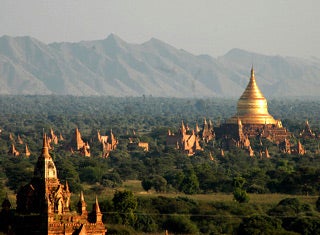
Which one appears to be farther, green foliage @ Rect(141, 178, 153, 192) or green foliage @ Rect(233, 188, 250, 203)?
green foliage @ Rect(141, 178, 153, 192)

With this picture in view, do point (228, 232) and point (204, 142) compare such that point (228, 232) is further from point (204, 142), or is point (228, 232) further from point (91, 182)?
point (204, 142)

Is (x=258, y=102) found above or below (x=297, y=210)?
above

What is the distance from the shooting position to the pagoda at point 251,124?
111 metres

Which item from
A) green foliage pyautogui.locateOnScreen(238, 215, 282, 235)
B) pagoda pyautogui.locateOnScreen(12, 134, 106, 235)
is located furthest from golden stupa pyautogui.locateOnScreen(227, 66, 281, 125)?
pagoda pyautogui.locateOnScreen(12, 134, 106, 235)

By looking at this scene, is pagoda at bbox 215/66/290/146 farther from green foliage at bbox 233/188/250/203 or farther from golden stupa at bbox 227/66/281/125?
green foliage at bbox 233/188/250/203

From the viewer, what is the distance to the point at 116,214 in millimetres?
50594

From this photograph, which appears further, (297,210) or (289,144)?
(289,144)

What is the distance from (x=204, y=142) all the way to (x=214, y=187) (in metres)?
38.5

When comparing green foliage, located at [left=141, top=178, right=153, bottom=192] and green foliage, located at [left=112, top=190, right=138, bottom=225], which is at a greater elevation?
green foliage, located at [left=141, top=178, right=153, bottom=192]

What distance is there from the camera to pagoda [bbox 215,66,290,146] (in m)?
111

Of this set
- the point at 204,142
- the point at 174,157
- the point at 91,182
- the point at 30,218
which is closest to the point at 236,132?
the point at 204,142

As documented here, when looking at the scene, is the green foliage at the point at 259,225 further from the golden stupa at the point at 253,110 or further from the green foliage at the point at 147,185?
the golden stupa at the point at 253,110

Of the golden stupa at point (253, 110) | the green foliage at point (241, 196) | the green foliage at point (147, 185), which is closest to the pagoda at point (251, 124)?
the golden stupa at point (253, 110)

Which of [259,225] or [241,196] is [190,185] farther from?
[259,225]
